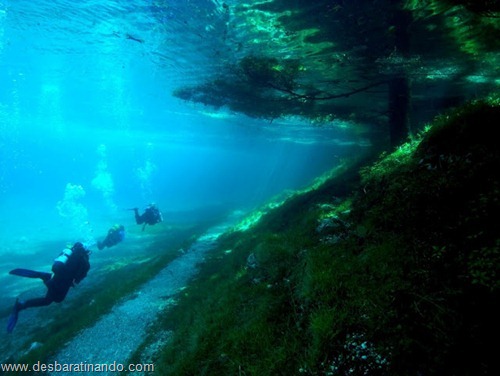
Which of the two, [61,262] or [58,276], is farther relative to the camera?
[58,276]

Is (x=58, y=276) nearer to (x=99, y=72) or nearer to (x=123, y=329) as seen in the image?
(x=123, y=329)

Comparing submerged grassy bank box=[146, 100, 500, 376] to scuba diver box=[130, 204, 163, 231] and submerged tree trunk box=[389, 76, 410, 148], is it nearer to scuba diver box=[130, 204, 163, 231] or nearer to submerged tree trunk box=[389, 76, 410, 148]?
submerged tree trunk box=[389, 76, 410, 148]

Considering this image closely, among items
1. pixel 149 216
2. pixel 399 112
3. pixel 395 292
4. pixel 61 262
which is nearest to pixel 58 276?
pixel 61 262

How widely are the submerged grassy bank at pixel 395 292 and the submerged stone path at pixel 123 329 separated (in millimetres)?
1630

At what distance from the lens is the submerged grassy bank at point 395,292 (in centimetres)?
304

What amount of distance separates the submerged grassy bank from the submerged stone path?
5.35ft

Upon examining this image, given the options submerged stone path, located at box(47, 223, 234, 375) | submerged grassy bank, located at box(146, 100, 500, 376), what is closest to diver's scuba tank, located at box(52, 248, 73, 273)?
submerged stone path, located at box(47, 223, 234, 375)

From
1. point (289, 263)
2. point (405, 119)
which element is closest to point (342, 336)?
point (289, 263)

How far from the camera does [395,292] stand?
367 centimetres

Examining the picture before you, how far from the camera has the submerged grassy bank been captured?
9.98ft

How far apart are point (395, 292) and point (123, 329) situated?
7.54 m

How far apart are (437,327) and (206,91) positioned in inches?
635

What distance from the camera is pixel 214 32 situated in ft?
42.2

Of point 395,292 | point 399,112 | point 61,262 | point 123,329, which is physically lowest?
point 123,329
